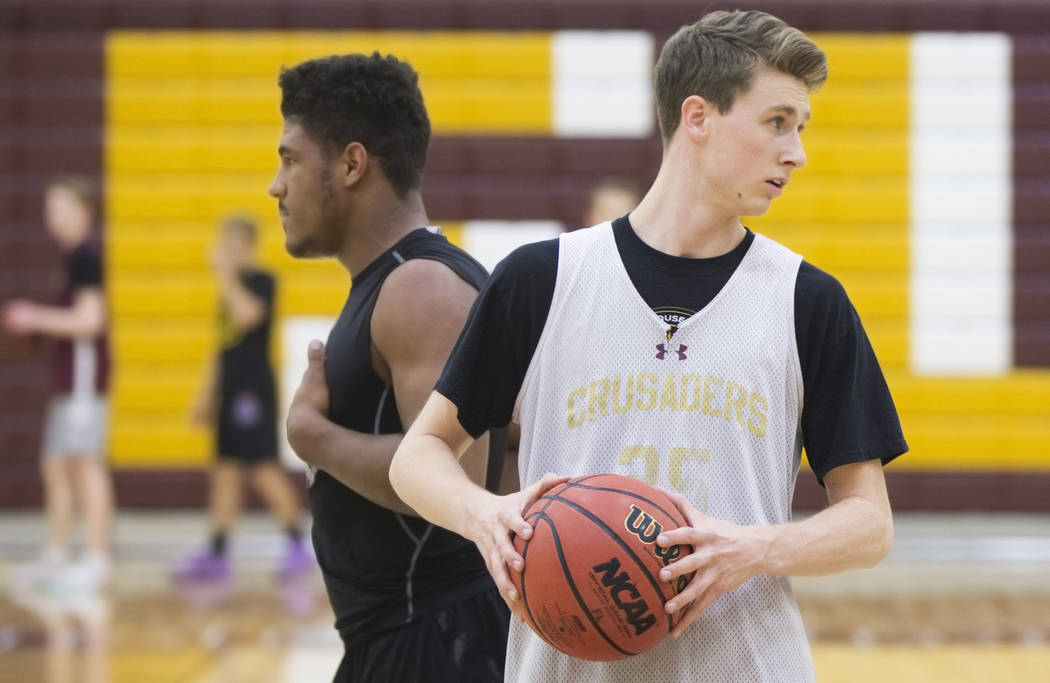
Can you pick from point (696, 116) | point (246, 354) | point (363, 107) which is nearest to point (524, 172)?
point (246, 354)

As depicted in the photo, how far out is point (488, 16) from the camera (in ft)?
30.9

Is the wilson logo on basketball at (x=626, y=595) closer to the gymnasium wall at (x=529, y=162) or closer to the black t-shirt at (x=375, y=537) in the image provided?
the black t-shirt at (x=375, y=537)

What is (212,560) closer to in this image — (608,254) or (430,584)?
(430,584)

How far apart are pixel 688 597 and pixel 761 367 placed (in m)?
0.38

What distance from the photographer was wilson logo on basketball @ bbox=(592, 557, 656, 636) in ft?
6.05

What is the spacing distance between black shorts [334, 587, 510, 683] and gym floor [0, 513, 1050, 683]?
9.23 feet

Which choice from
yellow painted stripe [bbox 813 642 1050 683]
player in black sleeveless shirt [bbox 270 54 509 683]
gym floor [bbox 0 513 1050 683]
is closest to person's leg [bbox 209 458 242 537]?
gym floor [bbox 0 513 1050 683]

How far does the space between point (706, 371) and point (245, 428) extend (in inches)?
228

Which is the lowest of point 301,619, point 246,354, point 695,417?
point 301,619

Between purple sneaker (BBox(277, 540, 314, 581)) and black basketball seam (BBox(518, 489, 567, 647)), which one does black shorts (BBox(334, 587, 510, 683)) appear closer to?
black basketball seam (BBox(518, 489, 567, 647))

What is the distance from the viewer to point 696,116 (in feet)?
A: 6.81

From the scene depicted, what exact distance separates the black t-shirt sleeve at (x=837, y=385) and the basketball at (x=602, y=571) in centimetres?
29

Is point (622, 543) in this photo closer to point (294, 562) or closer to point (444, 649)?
point (444, 649)

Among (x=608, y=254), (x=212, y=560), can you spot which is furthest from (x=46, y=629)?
(x=608, y=254)
